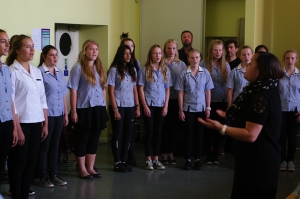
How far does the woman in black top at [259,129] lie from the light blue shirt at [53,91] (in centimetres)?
255

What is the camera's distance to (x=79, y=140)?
5.75 meters

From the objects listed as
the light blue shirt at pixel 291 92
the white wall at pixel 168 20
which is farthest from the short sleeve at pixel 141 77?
the white wall at pixel 168 20

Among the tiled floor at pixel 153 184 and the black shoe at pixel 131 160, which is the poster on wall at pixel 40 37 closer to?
the tiled floor at pixel 153 184

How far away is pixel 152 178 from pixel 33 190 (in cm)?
142

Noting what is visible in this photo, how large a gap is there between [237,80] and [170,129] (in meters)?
1.13

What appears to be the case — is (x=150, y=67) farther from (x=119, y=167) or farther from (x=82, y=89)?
(x=119, y=167)

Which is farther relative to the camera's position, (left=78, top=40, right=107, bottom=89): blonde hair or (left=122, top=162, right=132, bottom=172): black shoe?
(left=122, top=162, right=132, bottom=172): black shoe

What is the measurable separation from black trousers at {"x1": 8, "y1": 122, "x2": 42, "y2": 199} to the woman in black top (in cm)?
191

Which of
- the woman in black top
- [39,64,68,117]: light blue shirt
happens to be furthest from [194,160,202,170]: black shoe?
the woman in black top

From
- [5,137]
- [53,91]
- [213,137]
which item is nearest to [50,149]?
Answer: [53,91]

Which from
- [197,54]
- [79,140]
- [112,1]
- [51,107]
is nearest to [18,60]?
[51,107]

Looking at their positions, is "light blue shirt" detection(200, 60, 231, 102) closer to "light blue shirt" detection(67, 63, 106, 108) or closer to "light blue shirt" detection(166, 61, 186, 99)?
"light blue shirt" detection(166, 61, 186, 99)

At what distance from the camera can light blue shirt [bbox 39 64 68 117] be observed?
17.4 feet

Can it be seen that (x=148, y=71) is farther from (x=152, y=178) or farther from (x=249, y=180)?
(x=249, y=180)
